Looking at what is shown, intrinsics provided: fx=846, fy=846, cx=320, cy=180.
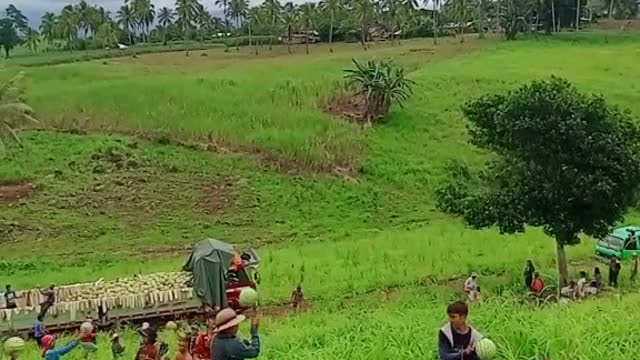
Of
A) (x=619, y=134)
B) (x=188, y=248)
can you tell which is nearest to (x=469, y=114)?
(x=619, y=134)

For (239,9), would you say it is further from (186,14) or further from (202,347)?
(202,347)

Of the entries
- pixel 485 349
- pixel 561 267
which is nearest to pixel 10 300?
pixel 561 267

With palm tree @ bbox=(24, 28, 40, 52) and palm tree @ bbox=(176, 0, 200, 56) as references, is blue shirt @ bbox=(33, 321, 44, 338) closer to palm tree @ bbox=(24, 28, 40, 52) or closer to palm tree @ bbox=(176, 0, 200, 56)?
palm tree @ bbox=(176, 0, 200, 56)

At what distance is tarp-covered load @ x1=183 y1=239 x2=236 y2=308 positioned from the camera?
60.1ft

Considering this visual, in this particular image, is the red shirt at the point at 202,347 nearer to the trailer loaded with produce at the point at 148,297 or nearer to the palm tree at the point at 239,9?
the trailer loaded with produce at the point at 148,297

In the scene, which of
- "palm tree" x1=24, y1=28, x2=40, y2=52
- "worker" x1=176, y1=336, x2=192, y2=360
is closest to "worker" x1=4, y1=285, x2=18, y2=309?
"worker" x1=176, y1=336, x2=192, y2=360

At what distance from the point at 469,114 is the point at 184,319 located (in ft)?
28.4

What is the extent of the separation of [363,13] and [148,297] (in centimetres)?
6724

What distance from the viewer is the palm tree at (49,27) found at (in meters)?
106

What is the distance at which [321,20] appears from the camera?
92938 mm

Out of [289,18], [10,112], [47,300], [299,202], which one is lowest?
[299,202]

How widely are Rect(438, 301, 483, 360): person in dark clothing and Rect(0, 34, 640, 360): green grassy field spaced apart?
0.69m

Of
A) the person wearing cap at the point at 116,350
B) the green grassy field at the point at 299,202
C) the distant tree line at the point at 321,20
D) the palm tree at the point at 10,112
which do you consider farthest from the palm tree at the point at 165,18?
the person wearing cap at the point at 116,350

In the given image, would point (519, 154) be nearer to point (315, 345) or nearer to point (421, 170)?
point (315, 345)
